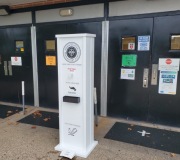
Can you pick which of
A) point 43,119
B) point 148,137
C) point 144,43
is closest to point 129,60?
point 144,43

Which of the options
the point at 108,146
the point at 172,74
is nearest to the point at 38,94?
the point at 108,146

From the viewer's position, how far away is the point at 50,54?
16.0 feet

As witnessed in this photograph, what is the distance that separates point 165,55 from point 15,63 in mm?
3981

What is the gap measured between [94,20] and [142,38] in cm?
115

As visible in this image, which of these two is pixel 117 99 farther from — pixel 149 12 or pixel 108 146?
pixel 149 12

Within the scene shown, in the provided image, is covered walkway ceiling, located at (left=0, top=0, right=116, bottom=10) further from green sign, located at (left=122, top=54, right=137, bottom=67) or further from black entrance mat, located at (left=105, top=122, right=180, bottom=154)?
black entrance mat, located at (left=105, top=122, right=180, bottom=154)

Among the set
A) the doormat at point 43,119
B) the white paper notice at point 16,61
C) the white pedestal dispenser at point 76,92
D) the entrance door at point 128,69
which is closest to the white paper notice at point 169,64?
the entrance door at point 128,69

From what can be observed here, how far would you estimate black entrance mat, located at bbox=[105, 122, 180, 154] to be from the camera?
3.22m

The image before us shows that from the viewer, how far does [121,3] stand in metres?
3.95

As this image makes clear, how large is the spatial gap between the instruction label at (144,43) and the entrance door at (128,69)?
0.20 feet

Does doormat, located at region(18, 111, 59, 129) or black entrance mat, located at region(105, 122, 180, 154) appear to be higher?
doormat, located at region(18, 111, 59, 129)

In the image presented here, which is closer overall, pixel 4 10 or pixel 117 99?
pixel 117 99

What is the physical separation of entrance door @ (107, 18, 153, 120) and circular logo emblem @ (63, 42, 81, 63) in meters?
1.59

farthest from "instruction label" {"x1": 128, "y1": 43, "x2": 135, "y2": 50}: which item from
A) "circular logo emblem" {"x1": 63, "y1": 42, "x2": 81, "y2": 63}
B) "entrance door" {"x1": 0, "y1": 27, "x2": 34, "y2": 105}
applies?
"entrance door" {"x1": 0, "y1": 27, "x2": 34, "y2": 105}
